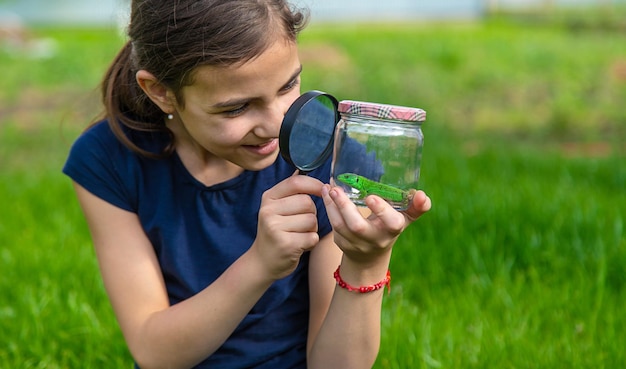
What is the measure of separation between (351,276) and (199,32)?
60 cm

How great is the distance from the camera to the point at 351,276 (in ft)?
5.90

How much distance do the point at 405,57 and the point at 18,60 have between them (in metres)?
4.61

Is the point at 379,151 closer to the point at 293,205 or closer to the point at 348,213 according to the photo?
the point at 348,213

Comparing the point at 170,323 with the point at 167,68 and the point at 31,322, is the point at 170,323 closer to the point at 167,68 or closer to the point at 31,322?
the point at 167,68

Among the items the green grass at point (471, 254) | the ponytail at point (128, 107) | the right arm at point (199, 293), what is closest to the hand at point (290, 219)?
the right arm at point (199, 293)

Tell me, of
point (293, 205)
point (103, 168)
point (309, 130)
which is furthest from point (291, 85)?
point (103, 168)

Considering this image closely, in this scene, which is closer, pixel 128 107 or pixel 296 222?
pixel 296 222

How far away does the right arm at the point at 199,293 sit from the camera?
69.0 inches

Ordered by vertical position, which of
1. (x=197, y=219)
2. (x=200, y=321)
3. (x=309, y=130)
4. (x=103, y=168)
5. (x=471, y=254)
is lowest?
(x=471, y=254)

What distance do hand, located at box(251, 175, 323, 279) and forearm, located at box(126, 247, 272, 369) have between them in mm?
91

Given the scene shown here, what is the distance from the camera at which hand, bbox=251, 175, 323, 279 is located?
174 cm

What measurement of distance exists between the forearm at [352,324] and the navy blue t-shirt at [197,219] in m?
0.17

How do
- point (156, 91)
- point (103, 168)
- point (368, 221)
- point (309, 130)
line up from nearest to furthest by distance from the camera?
point (368, 221)
point (309, 130)
point (156, 91)
point (103, 168)

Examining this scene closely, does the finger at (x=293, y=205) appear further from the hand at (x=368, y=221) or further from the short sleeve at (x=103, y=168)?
the short sleeve at (x=103, y=168)
